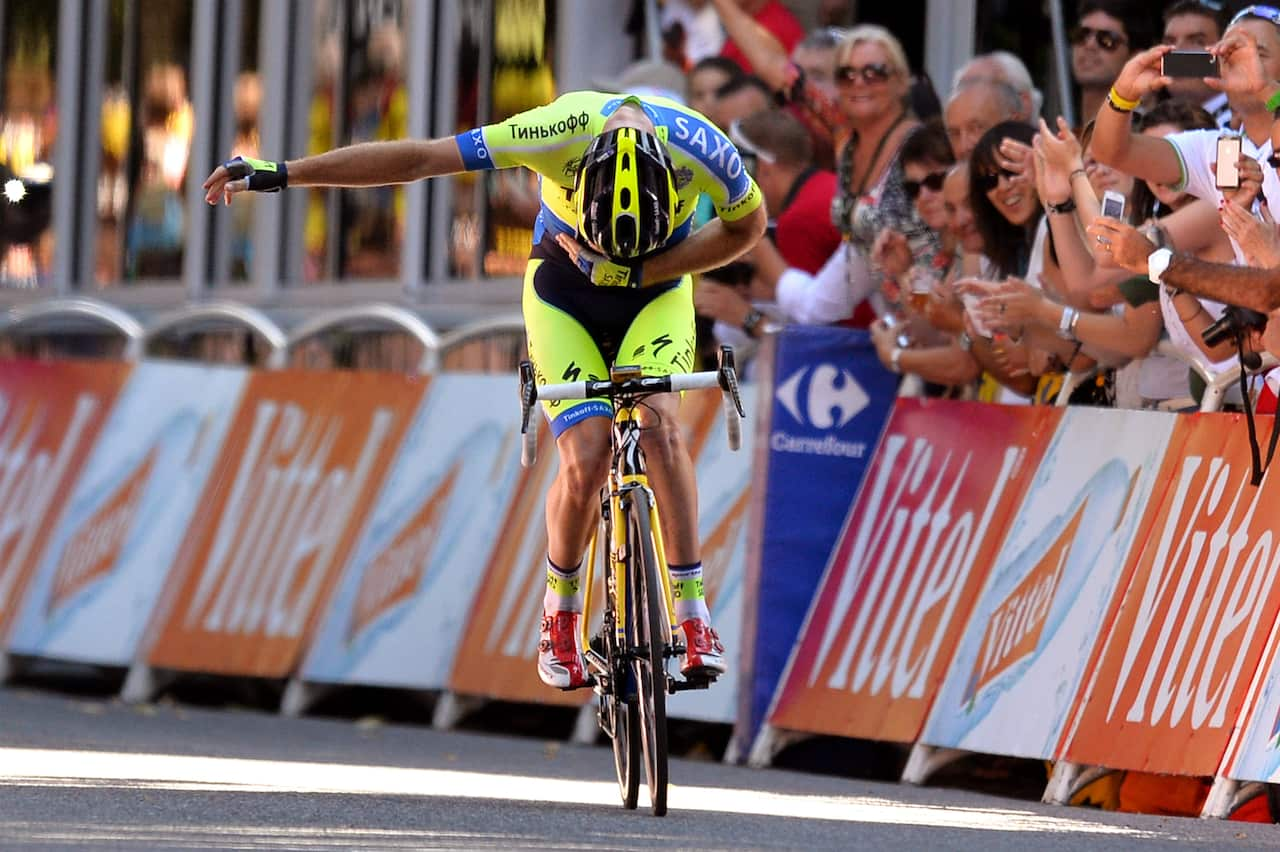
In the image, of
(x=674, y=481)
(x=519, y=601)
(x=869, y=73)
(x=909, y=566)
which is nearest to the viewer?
(x=674, y=481)

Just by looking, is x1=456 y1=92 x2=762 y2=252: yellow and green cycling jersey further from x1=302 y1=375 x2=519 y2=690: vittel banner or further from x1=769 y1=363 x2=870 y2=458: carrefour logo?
x1=302 y1=375 x2=519 y2=690: vittel banner

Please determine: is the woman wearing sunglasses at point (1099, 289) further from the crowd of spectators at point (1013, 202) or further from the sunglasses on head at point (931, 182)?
the sunglasses on head at point (931, 182)

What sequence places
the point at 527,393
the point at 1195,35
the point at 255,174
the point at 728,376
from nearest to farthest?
the point at 255,174
the point at 728,376
the point at 527,393
the point at 1195,35

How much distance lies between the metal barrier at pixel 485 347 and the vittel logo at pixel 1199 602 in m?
4.61

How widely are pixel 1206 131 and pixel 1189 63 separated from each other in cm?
67

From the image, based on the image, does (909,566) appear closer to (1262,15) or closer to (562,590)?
(562,590)

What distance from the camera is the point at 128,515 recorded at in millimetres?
15383

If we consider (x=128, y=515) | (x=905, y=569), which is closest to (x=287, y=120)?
(x=128, y=515)

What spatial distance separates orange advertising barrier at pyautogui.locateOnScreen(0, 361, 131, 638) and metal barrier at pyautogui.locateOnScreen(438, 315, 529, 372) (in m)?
2.06

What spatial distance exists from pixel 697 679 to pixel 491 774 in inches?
88.2

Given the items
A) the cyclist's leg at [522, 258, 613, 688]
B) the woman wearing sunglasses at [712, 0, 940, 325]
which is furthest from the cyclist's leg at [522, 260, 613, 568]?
the woman wearing sunglasses at [712, 0, 940, 325]

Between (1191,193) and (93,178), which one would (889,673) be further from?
(93,178)

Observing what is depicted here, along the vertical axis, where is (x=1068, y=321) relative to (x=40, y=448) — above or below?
above

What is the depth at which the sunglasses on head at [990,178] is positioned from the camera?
11.4 metres
